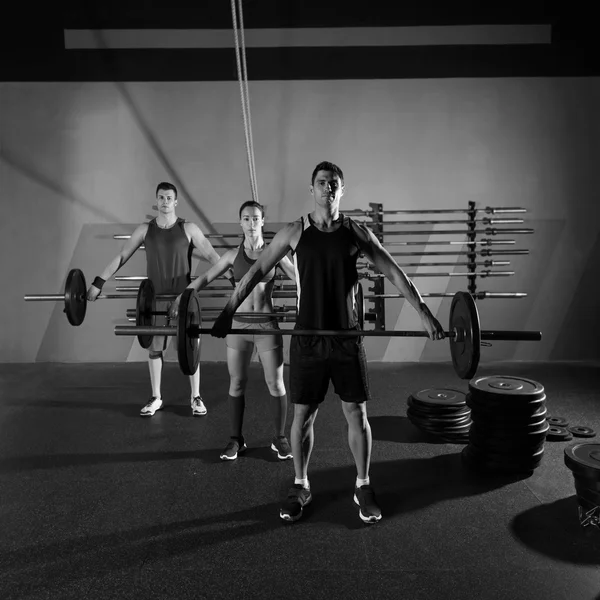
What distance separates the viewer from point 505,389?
2217 mm

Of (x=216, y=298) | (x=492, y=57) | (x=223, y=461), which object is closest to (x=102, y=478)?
(x=223, y=461)

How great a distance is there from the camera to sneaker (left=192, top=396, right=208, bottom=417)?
2.91 meters

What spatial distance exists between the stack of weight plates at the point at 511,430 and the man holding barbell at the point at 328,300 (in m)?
0.63

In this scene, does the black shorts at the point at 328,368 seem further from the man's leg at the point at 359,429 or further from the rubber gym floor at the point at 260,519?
the rubber gym floor at the point at 260,519

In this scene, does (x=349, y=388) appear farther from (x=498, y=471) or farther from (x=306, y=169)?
(x=306, y=169)

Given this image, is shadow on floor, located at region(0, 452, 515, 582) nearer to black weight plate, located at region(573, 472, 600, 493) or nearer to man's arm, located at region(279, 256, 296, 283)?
black weight plate, located at region(573, 472, 600, 493)

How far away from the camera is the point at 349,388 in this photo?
176 centimetres

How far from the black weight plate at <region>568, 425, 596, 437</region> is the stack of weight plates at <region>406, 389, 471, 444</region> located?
0.54 meters

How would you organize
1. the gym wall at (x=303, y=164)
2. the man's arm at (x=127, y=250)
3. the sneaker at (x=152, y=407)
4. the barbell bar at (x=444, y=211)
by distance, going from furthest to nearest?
the gym wall at (x=303, y=164) → the barbell bar at (x=444, y=211) → the sneaker at (x=152, y=407) → the man's arm at (x=127, y=250)

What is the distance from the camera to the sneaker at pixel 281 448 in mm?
2293

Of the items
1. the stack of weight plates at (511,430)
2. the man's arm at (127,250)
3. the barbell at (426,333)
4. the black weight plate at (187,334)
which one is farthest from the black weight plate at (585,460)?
the man's arm at (127,250)

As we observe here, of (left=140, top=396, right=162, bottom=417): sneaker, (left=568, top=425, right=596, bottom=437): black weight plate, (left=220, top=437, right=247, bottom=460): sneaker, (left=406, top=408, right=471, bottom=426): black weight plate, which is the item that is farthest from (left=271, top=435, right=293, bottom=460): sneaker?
(left=568, top=425, right=596, bottom=437): black weight plate

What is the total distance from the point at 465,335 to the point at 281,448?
1.05 metres

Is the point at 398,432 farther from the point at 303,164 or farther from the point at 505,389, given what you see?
the point at 303,164
